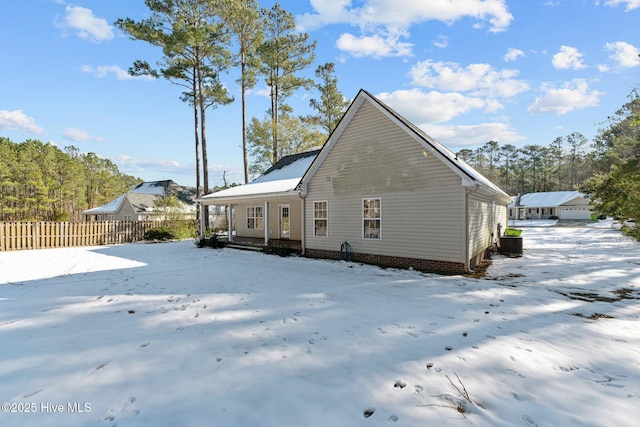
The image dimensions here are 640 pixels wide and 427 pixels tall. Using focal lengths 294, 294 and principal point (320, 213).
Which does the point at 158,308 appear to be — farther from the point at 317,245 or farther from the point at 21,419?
the point at 317,245

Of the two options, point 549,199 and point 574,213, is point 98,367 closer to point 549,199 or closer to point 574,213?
point 574,213

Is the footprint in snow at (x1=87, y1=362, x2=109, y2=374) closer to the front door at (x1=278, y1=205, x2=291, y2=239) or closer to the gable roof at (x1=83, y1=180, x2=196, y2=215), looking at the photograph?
the front door at (x1=278, y1=205, x2=291, y2=239)

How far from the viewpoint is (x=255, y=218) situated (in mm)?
18578

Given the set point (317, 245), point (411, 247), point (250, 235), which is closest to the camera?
point (411, 247)

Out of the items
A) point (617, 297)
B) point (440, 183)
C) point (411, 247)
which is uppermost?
point (440, 183)

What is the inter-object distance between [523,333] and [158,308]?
640 cm

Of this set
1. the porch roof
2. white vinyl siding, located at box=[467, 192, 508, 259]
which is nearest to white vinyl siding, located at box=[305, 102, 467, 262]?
white vinyl siding, located at box=[467, 192, 508, 259]

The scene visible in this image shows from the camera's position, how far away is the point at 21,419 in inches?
102

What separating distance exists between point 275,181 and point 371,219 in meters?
7.99

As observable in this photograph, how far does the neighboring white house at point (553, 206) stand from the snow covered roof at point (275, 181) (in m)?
36.9

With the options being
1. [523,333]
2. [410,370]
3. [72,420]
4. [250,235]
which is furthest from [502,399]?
[250,235]

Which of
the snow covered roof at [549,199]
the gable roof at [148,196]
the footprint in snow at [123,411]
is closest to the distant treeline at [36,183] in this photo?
the gable roof at [148,196]

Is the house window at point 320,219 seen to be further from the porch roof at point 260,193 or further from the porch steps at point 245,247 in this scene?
the porch steps at point 245,247

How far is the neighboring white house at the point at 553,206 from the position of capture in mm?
44031
